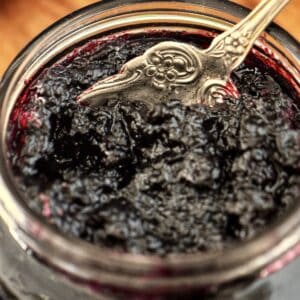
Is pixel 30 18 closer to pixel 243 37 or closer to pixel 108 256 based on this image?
pixel 243 37

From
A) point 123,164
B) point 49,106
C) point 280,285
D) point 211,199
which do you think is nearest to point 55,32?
point 49,106

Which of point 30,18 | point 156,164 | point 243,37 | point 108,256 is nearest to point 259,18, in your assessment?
point 243,37

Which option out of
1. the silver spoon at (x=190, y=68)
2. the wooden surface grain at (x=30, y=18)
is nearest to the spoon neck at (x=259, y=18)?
the silver spoon at (x=190, y=68)

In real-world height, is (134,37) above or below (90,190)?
above

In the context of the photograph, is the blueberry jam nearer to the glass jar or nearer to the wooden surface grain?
the glass jar

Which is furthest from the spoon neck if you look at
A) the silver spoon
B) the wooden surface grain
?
the wooden surface grain

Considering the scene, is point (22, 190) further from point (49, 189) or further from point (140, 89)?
point (140, 89)
